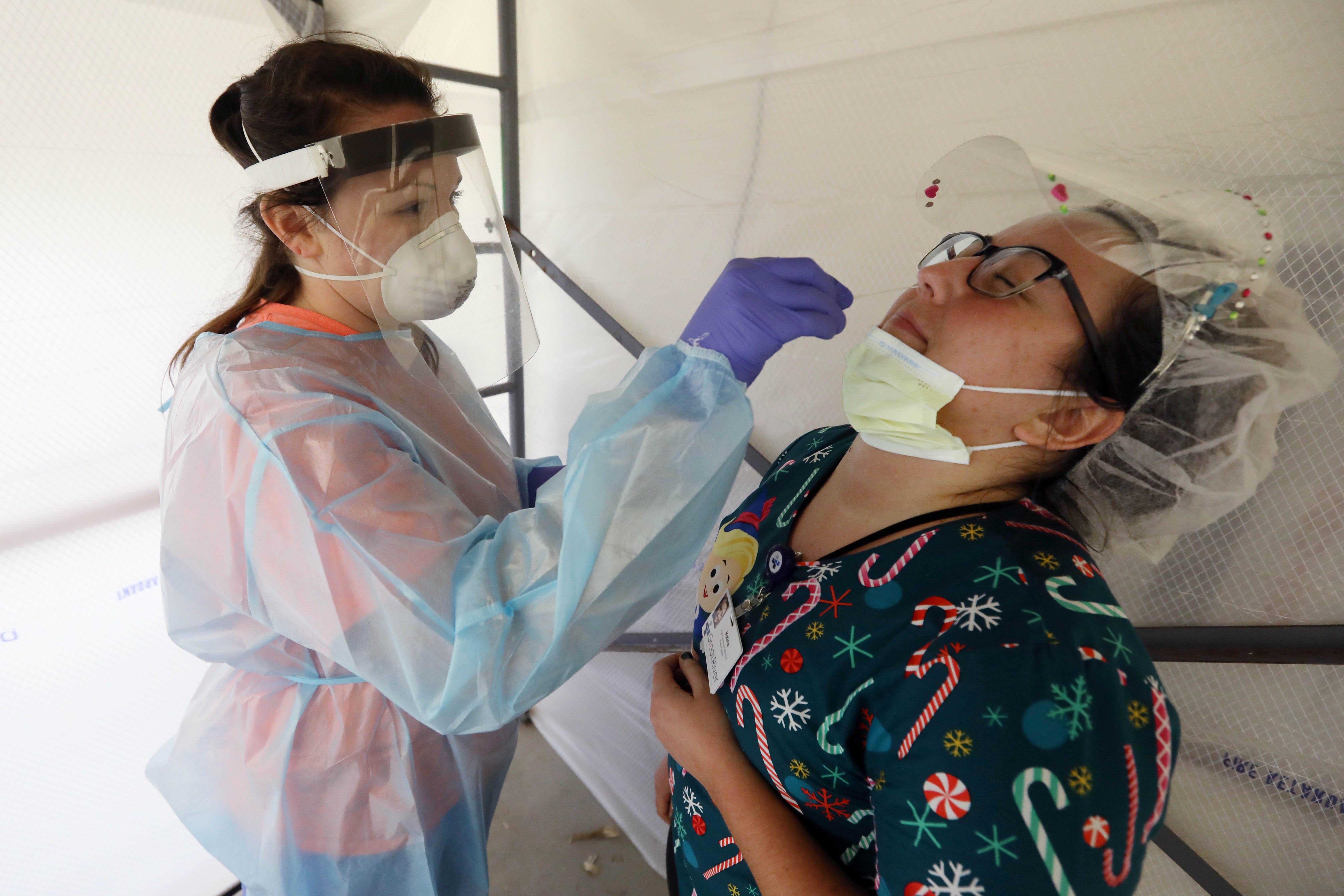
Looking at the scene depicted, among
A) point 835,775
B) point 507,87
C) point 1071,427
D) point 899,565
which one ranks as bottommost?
point 835,775

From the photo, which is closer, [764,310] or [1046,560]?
[1046,560]

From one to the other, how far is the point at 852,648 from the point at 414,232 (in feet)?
2.87

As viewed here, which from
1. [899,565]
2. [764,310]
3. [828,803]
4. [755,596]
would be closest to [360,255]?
[764,310]

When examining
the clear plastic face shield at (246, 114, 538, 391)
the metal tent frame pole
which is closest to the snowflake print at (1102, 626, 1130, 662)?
the clear plastic face shield at (246, 114, 538, 391)

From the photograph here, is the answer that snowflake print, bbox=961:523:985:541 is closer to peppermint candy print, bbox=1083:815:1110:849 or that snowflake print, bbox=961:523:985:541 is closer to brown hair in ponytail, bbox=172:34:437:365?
peppermint candy print, bbox=1083:815:1110:849

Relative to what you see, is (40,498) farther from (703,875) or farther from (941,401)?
(941,401)

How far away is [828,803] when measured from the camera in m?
0.78

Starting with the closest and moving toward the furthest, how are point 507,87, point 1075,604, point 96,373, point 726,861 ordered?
point 1075,604
point 726,861
point 96,373
point 507,87

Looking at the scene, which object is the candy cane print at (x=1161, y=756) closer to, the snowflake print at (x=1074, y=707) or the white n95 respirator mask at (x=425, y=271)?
the snowflake print at (x=1074, y=707)

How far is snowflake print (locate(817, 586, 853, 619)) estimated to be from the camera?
0.80 metres

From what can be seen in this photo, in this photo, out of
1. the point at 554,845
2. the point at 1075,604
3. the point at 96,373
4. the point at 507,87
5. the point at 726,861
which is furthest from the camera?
the point at 554,845

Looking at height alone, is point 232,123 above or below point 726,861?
above

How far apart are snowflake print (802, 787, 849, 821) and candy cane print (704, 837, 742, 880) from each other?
15cm

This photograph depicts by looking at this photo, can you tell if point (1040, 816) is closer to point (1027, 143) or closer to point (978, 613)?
point (978, 613)
